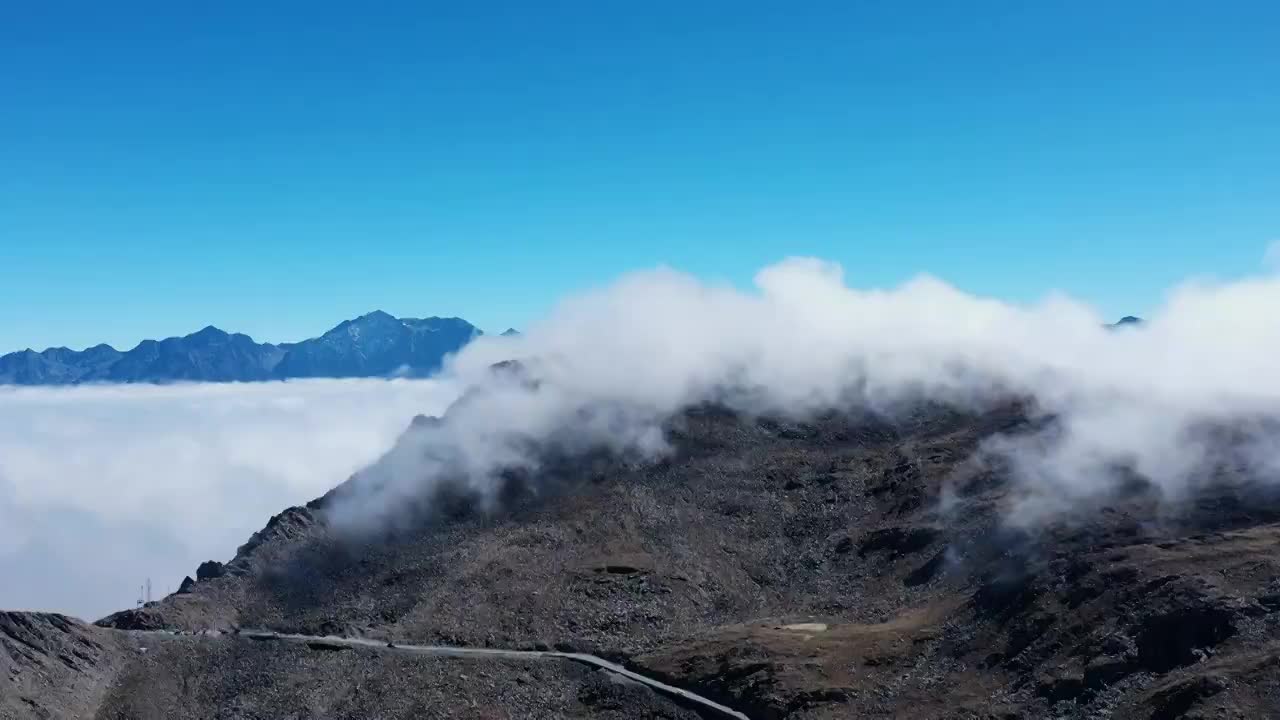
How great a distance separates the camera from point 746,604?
313 ft

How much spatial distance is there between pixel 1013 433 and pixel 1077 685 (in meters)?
56.8

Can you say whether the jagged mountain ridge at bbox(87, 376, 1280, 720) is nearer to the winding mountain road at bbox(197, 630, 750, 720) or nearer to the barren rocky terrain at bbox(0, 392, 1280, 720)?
the barren rocky terrain at bbox(0, 392, 1280, 720)

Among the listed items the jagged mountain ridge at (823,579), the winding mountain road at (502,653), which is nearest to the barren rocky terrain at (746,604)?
the jagged mountain ridge at (823,579)

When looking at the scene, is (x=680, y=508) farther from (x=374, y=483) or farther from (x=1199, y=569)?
(x=1199, y=569)

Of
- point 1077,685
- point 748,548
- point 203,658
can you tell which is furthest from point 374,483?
point 1077,685

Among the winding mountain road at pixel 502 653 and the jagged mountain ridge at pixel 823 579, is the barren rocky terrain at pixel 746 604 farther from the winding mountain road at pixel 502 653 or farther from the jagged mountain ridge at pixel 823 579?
the winding mountain road at pixel 502 653

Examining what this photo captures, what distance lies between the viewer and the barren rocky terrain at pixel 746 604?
217 feet

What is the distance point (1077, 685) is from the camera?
62.8m

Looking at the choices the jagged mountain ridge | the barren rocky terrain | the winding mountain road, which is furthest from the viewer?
the winding mountain road

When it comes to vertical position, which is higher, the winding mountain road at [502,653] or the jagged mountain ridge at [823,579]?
the jagged mountain ridge at [823,579]

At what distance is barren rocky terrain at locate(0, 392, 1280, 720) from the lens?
66062 mm

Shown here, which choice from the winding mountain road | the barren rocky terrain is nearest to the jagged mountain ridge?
the barren rocky terrain

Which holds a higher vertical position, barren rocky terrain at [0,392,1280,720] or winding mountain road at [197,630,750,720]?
barren rocky terrain at [0,392,1280,720]

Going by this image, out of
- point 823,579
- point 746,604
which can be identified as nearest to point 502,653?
point 746,604
